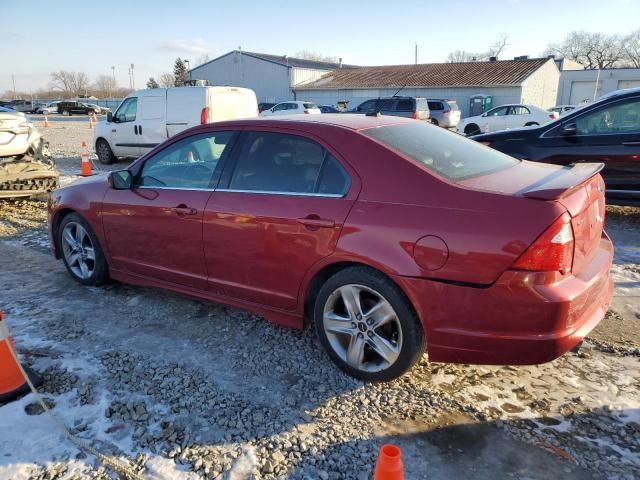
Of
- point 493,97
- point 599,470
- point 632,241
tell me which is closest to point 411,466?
point 599,470

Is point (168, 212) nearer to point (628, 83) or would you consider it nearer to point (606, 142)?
point (606, 142)

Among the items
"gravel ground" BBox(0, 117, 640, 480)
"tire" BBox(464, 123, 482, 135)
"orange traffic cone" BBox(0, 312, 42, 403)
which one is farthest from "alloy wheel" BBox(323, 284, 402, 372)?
"tire" BBox(464, 123, 482, 135)

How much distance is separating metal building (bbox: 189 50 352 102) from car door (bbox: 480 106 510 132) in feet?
77.5

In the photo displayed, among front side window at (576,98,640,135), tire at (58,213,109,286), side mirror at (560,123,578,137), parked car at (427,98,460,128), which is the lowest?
tire at (58,213,109,286)

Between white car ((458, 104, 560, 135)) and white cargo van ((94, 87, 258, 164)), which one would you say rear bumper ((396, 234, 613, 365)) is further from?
white car ((458, 104, 560, 135))

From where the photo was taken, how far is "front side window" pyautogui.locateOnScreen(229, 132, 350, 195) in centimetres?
314

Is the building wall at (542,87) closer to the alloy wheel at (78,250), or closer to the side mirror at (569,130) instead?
the side mirror at (569,130)

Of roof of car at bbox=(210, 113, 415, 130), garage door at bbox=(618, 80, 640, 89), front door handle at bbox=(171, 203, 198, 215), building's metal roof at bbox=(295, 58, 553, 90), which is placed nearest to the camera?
roof of car at bbox=(210, 113, 415, 130)

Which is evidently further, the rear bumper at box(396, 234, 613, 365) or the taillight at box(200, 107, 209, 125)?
the taillight at box(200, 107, 209, 125)

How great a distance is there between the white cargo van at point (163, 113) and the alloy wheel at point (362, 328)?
9.06 meters

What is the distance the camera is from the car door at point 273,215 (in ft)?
10.1

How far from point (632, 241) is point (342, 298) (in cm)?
464

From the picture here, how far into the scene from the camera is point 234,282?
11.7 ft

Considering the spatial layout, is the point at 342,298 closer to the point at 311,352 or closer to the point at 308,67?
the point at 311,352
